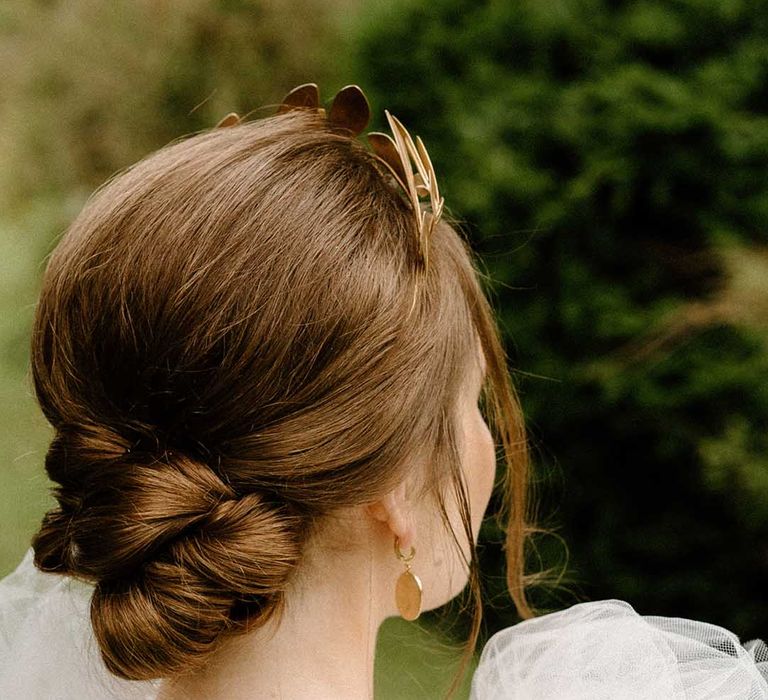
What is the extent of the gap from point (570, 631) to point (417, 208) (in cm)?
57

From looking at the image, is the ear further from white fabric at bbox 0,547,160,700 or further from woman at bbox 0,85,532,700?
white fabric at bbox 0,547,160,700

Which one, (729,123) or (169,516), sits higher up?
(169,516)

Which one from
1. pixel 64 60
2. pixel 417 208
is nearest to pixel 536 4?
pixel 417 208

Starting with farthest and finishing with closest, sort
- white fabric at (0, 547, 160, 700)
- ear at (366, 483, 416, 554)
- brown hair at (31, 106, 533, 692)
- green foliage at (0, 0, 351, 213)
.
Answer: green foliage at (0, 0, 351, 213) < white fabric at (0, 547, 160, 700) < ear at (366, 483, 416, 554) < brown hair at (31, 106, 533, 692)

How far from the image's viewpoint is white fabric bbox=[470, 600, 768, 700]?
1.15m

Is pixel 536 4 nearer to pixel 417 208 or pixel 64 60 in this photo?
pixel 417 208

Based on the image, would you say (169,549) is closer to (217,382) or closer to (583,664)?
(217,382)

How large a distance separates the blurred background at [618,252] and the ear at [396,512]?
1021mm

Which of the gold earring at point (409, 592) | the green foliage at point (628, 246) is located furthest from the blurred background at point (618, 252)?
the gold earring at point (409, 592)

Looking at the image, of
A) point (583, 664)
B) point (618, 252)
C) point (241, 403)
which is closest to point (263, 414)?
point (241, 403)

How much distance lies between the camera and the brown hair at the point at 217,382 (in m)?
1.01

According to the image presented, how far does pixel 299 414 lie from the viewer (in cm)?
101

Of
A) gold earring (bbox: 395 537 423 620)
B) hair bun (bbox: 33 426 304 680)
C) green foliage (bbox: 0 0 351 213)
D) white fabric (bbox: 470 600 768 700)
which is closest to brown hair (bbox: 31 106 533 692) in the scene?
hair bun (bbox: 33 426 304 680)

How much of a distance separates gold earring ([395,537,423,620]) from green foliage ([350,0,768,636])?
120 centimetres
